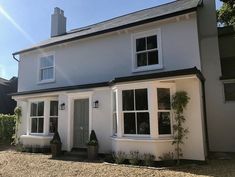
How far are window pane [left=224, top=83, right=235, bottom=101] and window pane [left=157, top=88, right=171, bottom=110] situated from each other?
13.6ft

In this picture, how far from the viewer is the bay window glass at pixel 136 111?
9.65 meters

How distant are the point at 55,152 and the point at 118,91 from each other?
15.8 feet

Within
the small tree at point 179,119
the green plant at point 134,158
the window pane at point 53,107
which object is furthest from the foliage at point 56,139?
the small tree at point 179,119

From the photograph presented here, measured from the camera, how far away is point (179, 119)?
9.42 metres

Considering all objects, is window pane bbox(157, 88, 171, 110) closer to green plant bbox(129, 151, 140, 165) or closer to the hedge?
green plant bbox(129, 151, 140, 165)

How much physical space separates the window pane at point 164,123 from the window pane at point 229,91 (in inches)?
170

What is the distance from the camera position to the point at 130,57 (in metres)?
12.1

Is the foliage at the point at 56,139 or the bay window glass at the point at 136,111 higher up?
the bay window glass at the point at 136,111

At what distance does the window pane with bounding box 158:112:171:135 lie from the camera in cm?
947

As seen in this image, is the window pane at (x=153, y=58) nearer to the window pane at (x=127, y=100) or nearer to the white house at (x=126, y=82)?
the white house at (x=126, y=82)

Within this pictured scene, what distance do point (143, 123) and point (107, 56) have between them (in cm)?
505

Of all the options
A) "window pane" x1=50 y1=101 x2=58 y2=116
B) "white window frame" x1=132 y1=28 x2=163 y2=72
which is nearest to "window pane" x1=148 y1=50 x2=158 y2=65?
"white window frame" x1=132 y1=28 x2=163 y2=72

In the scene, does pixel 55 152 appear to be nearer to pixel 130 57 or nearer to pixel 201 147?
pixel 130 57

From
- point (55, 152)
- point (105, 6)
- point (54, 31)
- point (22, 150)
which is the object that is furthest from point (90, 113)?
point (54, 31)
